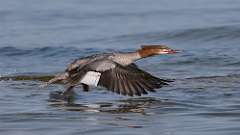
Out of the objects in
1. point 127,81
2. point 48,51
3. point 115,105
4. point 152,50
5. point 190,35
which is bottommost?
point 115,105

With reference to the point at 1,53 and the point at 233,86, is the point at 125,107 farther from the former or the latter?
the point at 1,53

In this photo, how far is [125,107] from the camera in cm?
1120

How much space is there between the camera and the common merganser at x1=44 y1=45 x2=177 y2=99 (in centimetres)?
1130

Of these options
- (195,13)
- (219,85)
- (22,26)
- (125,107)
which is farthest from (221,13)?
(125,107)

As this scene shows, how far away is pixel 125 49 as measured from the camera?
1705 cm

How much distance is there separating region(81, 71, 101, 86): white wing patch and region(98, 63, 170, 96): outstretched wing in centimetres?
5

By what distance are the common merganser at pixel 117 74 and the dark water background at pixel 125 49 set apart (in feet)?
0.81

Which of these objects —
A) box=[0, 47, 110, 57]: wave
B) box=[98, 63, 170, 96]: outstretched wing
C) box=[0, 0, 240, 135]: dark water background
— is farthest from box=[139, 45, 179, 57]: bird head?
box=[0, 47, 110, 57]: wave

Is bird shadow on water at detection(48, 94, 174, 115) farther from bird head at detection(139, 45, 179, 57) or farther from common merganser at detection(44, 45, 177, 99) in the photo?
bird head at detection(139, 45, 179, 57)

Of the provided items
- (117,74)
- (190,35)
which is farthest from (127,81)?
(190,35)

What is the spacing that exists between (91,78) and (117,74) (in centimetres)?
35

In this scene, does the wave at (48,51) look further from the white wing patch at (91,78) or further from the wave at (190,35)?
the white wing patch at (91,78)

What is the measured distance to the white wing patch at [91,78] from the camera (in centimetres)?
1133

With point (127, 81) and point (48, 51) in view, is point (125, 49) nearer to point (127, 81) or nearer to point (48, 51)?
point (48, 51)
